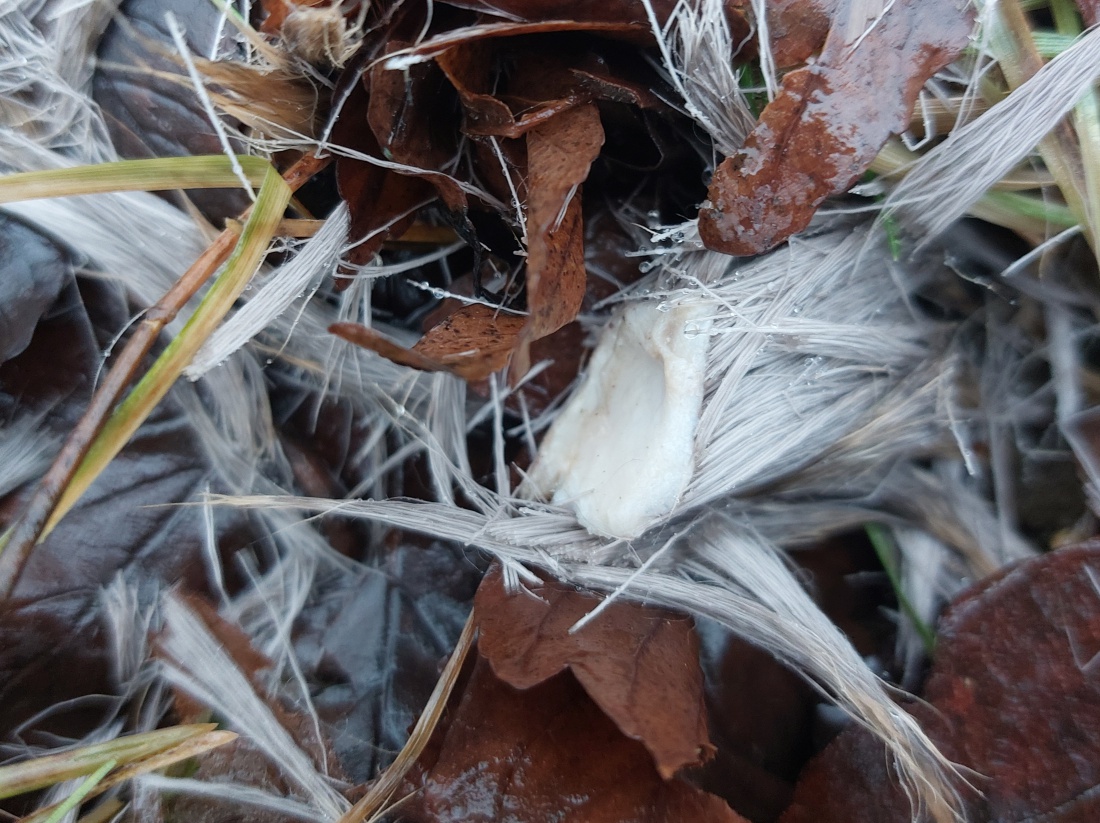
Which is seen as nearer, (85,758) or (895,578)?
(85,758)

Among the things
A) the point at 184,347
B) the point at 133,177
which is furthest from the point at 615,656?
the point at 133,177

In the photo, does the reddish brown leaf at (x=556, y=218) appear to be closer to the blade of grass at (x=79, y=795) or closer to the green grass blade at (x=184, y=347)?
the green grass blade at (x=184, y=347)

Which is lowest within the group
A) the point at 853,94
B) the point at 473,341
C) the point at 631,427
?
the point at 631,427

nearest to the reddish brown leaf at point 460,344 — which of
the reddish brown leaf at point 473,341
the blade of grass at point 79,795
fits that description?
the reddish brown leaf at point 473,341

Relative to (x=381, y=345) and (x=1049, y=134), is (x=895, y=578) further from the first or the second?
(x=381, y=345)

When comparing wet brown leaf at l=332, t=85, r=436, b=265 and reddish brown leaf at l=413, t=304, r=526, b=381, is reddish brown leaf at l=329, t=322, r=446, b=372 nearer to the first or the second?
reddish brown leaf at l=413, t=304, r=526, b=381

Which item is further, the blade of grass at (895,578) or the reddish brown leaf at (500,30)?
the blade of grass at (895,578)

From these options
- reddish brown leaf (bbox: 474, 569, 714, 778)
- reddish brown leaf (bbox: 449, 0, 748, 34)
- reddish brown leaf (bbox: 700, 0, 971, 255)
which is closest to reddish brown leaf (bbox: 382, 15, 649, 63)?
reddish brown leaf (bbox: 449, 0, 748, 34)

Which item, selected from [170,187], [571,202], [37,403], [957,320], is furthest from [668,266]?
[37,403]
